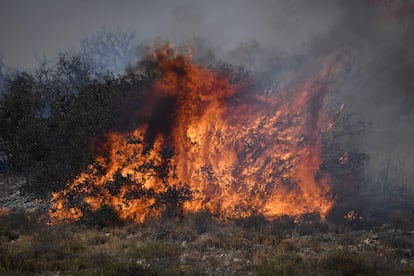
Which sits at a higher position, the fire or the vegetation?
the fire

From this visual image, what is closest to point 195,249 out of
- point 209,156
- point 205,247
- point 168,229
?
point 205,247

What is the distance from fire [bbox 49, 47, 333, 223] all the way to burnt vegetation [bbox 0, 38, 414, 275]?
0.69 feet

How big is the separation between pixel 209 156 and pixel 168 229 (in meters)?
3.98

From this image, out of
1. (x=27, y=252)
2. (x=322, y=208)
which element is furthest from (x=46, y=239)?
(x=322, y=208)

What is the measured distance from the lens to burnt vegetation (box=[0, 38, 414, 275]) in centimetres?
895

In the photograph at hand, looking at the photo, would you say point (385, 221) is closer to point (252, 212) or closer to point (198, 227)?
point (252, 212)

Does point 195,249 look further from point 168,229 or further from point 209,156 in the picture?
point 209,156

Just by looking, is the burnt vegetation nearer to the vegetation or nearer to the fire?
the vegetation

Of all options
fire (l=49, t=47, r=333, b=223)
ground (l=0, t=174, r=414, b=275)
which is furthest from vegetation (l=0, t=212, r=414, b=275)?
fire (l=49, t=47, r=333, b=223)

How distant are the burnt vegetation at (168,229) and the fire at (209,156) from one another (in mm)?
210

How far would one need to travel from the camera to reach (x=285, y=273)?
26.6ft

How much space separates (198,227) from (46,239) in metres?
4.70

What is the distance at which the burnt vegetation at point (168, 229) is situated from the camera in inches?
352

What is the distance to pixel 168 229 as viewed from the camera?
12.2m
